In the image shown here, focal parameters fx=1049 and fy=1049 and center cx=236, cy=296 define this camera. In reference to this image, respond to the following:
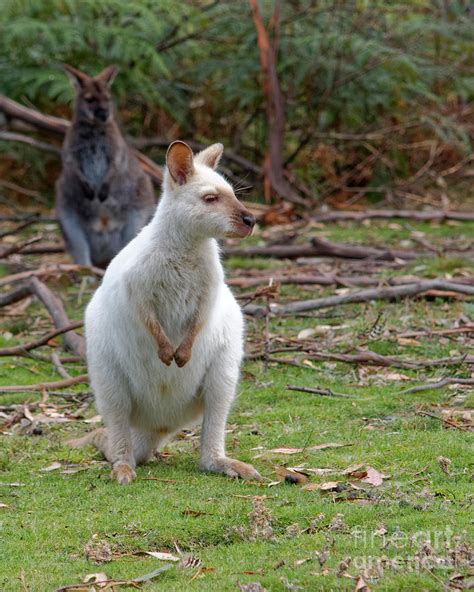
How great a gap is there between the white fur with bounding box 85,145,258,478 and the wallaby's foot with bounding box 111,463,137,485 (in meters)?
0.05

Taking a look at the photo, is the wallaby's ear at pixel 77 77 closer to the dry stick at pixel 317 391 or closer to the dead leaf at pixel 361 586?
the dry stick at pixel 317 391

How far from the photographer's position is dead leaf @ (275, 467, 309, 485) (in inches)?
132

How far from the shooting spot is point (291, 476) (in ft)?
11.1

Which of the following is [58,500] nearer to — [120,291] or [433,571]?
[120,291]

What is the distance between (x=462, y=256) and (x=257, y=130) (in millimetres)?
3629

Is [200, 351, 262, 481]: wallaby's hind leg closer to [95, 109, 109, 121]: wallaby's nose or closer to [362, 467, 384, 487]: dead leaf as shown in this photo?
[362, 467, 384, 487]: dead leaf

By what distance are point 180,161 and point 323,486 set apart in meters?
1.15

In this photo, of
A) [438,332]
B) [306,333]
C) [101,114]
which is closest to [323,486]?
[438,332]

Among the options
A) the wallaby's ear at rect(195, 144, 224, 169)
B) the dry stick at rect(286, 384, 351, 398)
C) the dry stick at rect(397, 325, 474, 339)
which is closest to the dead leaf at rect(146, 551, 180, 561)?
the wallaby's ear at rect(195, 144, 224, 169)

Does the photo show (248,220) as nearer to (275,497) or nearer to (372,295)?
(275,497)

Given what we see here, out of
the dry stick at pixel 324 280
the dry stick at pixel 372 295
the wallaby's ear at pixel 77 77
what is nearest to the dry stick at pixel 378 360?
the dry stick at pixel 372 295

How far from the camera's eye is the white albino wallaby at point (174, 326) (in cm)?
344

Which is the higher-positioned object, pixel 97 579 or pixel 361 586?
pixel 361 586

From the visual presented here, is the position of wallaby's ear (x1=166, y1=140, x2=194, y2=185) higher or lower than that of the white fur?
higher
